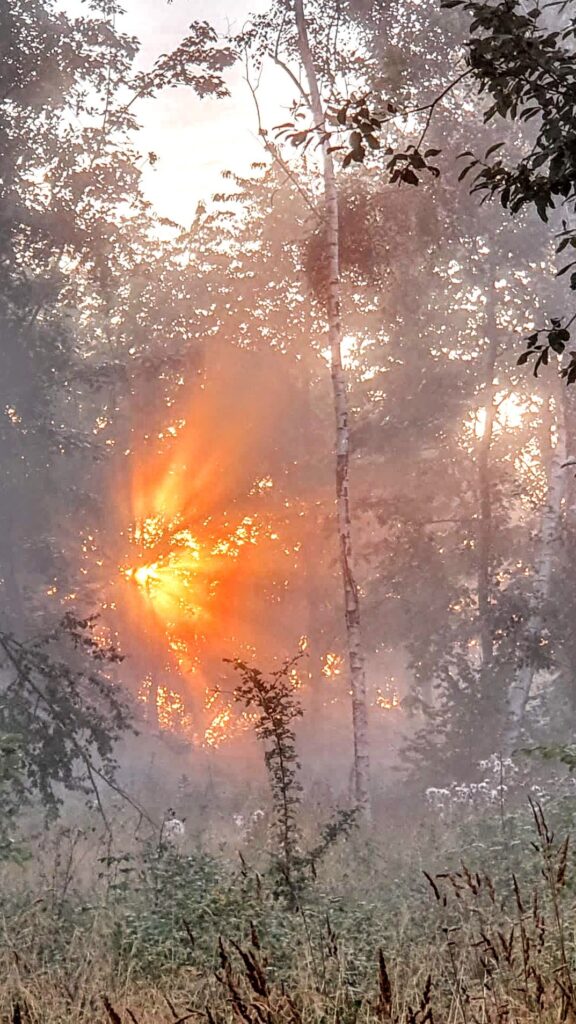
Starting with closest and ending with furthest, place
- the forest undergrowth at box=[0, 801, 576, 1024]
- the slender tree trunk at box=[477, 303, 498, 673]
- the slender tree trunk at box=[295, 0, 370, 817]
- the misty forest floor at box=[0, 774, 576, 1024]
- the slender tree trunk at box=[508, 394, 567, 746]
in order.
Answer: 1. the misty forest floor at box=[0, 774, 576, 1024]
2. the forest undergrowth at box=[0, 801, 576, 1024]
3. the slender tree trunk at box=[295, 0, 370, 817]
4. the slender tree trunk at box=[508, 394, 567, 746]
5. the slender tree trunk at box=[477, 303, 498, 673]

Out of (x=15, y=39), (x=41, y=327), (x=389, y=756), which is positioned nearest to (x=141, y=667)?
(x=389, y=756)

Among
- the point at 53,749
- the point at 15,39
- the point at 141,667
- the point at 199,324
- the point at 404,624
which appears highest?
the point at 199,324

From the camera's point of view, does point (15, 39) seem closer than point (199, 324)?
Yes

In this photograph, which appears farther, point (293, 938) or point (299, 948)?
point (293, 938)

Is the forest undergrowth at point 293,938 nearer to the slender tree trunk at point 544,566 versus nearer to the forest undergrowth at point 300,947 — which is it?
the forest undergrowth at point 300,947

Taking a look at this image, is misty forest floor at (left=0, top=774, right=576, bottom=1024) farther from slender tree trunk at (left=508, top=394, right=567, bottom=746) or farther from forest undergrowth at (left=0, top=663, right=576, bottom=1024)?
slender tree trunk at (left=508, top=394, right=567, bottom=746)

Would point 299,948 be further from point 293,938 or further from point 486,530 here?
point 486,530

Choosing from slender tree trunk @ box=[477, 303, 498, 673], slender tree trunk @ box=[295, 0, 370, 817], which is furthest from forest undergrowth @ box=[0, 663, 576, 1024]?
slender tree trunk @ box=[477, 303, 498, 673]


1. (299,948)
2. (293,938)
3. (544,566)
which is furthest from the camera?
(544,566)

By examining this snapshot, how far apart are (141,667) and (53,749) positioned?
61.6 feet

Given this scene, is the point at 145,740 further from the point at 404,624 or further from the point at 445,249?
the point at 445,249

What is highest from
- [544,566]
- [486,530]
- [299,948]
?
[486,530]

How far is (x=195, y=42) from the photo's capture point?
55.5 feet

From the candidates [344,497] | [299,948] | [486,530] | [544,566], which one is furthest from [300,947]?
[486,530]
